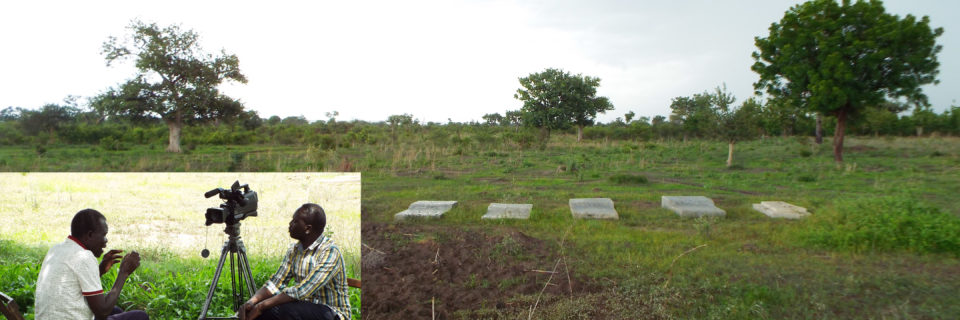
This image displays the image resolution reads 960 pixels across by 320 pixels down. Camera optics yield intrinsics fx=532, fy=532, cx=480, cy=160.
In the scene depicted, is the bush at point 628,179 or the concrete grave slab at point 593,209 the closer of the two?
the concrete grave slab at point 593,209

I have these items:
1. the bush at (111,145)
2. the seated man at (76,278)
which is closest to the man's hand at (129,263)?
the seated man at (76,278)

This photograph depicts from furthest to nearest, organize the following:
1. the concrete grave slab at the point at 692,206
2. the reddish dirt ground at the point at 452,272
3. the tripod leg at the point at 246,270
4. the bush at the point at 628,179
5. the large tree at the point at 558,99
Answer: the large tree at the point at 558,99 → the bush at the point at 628,179 → the concrete grave slab at the point at 692,206 → the reddish dirt ground at the point at 452,272 → the tripod leg at the point at 246,270

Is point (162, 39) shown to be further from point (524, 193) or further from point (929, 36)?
point (929, 36)

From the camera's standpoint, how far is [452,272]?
17.1 feet

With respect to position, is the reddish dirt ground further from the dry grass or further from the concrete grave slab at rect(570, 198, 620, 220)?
the dry grass

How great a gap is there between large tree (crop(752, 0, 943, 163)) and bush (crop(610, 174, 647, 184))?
8.54ft

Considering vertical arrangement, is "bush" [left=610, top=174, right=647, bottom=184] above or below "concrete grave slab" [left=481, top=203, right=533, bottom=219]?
above

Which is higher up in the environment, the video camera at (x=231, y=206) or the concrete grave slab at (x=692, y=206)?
the video camera at (x=231, y=206)

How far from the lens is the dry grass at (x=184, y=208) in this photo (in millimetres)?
3551

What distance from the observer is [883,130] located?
966cm

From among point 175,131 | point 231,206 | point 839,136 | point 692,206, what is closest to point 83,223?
point 231,206

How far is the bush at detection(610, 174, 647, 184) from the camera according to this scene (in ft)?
29.6

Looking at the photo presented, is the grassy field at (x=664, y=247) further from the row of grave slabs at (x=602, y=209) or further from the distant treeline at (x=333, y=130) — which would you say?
the distant treeline at (x=333, y=130)

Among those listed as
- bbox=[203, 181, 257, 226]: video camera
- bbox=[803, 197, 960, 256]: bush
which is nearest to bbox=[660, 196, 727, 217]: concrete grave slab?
bbox=[803, 197, 960, 256]: bush
